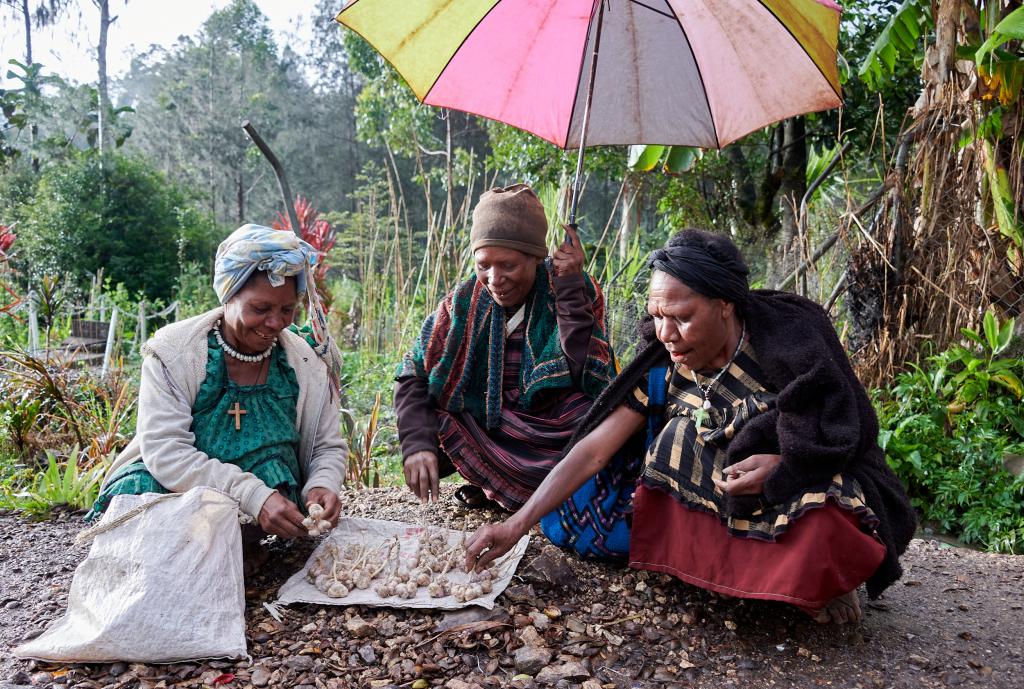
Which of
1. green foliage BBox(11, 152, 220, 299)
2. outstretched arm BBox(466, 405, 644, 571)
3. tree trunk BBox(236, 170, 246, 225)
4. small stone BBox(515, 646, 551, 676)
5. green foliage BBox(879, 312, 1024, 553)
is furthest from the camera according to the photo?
tree trunk BBox(236, 170, 246, 225)

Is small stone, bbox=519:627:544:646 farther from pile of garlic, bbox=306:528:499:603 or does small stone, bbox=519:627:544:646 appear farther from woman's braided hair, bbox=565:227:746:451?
woman's braided hair, bbox=565:227:746:451

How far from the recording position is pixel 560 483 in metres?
2.25

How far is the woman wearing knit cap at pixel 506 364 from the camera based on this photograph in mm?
2668

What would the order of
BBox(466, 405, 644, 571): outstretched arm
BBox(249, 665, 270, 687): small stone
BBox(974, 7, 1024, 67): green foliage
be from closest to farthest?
BBox(249, 665, 270, 687): small stone → BBox(466, 405, 644, 571): outstretched arm → BBox(974, 7, 1024, 67): green foliage

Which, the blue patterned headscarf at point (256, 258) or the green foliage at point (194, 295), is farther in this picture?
the green foliage at point (194, 295)

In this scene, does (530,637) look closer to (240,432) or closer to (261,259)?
(240,432)

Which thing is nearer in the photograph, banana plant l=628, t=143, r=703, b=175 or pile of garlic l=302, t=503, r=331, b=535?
pile of garlic l=302, t=503, r=331, b=535

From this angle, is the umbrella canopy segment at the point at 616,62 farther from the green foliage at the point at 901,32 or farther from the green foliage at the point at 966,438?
the green foliage at the point at 901,32

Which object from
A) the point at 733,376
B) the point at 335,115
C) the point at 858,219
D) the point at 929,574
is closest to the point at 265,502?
the point at 733,376

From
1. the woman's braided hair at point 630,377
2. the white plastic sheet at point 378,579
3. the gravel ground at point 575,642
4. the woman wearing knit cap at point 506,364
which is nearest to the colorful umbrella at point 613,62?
the woman wearing knit cap at point 506,364

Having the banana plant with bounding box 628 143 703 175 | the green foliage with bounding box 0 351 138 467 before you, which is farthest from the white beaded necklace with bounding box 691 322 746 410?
the banana plant with bounding box 628 143 703 175

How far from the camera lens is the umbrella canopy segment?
2.63m

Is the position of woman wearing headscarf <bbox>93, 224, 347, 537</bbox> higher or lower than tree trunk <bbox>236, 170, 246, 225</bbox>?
lower

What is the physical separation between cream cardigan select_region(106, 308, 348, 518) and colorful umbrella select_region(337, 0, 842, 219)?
3.92 feet
